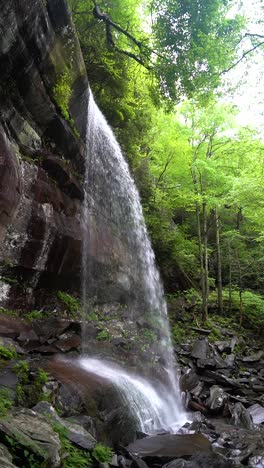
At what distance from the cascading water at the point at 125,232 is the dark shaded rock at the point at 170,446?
1.52 meters

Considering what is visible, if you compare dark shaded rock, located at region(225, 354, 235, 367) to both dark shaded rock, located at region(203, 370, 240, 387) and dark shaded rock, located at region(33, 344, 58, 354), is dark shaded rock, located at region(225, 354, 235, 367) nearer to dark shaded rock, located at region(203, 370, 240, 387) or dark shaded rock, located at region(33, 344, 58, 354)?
dark shaded rock, located at region(203, 370, 240, 387)

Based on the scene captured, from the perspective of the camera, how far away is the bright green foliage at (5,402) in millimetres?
4070

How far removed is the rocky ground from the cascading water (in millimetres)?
670

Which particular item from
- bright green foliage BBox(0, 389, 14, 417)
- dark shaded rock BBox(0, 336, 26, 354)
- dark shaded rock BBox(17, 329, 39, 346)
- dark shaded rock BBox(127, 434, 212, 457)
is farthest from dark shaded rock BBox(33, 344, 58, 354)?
bright green foliage BBox(0, 389, 14, 417)

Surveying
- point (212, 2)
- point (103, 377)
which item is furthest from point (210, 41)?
point (103, 377)

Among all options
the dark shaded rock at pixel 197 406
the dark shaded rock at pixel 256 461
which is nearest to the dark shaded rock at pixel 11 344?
the dark shaded rock at pixel 256 461

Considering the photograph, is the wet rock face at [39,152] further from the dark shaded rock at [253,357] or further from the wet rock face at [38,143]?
the dark shaded rock at [253,357]

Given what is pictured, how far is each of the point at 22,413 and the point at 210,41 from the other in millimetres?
9598

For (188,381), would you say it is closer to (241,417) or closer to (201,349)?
(201,349)

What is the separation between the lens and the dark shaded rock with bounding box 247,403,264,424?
8.89 meters

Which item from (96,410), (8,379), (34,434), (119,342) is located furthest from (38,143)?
(34,434)

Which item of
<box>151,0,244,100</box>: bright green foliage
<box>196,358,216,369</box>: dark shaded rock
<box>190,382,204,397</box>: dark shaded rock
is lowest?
<box>190,382,204,397</box>: dark shaded rock

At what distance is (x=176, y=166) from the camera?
1680 cm

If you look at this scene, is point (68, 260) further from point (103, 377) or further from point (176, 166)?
point (176, 166)
